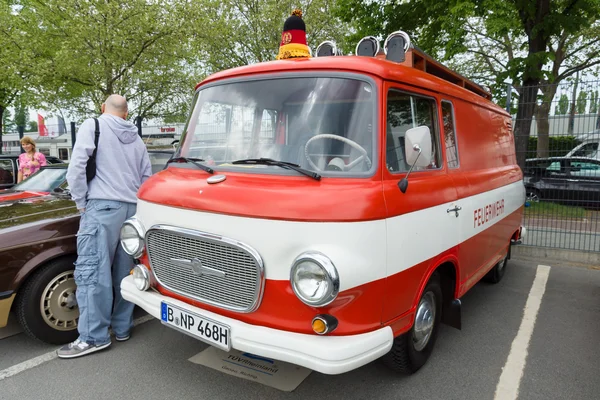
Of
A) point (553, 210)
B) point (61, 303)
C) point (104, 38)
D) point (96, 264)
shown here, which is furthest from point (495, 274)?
point (104, 38)


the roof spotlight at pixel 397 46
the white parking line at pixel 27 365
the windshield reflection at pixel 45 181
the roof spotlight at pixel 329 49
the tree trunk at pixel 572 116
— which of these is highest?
the roof spotlight at pixel 329 49

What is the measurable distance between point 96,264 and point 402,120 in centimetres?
269

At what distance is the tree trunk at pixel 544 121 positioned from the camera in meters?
6.65

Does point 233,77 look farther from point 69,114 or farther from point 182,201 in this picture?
point 69,114

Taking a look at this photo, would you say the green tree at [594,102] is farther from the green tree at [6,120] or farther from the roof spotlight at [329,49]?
the green tree at [6,120]

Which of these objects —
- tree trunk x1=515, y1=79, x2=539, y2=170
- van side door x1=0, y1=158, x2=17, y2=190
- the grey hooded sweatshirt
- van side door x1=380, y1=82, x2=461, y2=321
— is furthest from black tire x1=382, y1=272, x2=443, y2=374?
van side door x1=0, y1=158, x2=17, y2=190

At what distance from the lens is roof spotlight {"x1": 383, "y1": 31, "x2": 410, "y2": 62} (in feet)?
11.2

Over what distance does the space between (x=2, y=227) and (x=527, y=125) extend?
291 inches

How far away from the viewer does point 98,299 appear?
143 inches

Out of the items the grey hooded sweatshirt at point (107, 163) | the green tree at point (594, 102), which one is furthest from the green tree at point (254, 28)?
the grey hooded sweatshirt at point (107, 163)

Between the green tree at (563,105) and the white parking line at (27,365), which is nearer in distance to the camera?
the white parking line at (27,365)

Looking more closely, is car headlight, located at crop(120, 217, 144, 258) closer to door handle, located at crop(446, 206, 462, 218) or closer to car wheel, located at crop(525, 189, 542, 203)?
door handle, located at crop(446, 206, 462, 218)

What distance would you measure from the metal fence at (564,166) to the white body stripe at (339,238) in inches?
184

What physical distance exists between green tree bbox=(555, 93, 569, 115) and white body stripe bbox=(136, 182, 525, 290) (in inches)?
181
